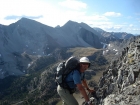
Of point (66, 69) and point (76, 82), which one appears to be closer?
point (76, 82)

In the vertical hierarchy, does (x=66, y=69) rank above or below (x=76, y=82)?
above

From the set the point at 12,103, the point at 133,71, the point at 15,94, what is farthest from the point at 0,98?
the point at 133,71

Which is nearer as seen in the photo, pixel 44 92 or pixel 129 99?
pixel 129 99

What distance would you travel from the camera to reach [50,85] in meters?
193

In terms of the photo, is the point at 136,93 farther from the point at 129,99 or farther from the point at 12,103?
the point at 12,103

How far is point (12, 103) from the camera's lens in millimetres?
172250

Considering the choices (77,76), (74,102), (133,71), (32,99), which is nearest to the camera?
(77,76)

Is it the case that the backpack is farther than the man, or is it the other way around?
the backpack

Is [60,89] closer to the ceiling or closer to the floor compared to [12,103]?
closer to the ceiling

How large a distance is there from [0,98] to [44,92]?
48145 mm

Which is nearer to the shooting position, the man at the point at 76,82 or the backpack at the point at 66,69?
the man at the point at 76,82

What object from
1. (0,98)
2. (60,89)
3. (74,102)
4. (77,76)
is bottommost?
(0,98)

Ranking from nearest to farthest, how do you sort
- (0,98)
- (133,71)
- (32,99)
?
(133,71)
(32,99)
(0,98)

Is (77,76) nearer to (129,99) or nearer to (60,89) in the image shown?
(60,89)
